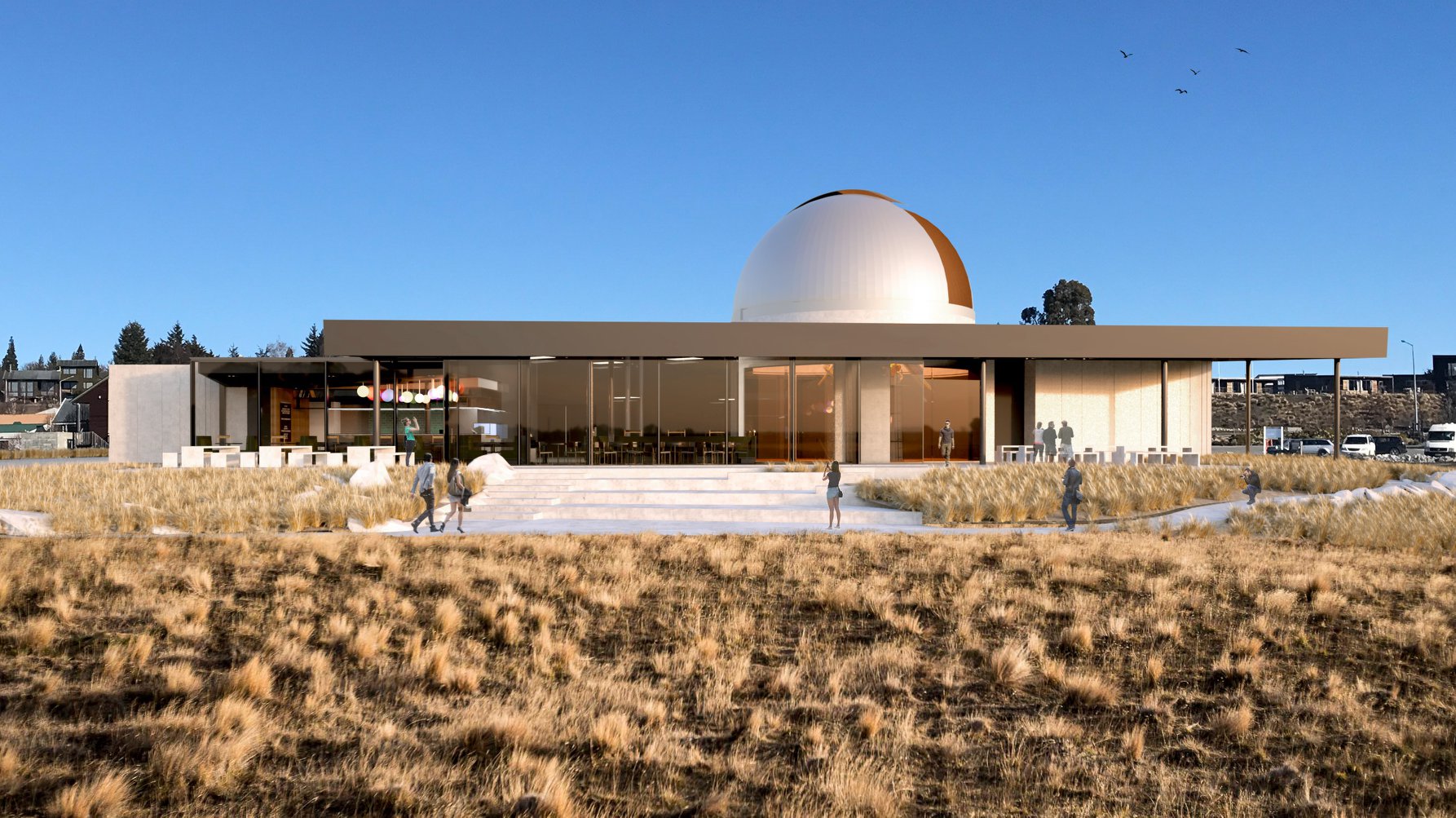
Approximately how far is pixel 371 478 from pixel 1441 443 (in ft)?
A: 144

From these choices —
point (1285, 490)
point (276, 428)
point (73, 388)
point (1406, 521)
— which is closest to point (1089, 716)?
point (1406, 521)

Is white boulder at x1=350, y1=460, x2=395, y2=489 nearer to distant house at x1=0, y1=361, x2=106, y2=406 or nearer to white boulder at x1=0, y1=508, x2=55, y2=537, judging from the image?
white boulder at x1=0, y1=508, x2=55, y2=537

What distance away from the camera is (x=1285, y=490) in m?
18.2

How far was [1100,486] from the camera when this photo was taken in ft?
55.7

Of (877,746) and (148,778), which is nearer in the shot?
(148,778)

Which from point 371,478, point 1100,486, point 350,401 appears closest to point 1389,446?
point 1100,486

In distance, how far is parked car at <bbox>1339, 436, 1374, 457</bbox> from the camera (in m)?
38.2

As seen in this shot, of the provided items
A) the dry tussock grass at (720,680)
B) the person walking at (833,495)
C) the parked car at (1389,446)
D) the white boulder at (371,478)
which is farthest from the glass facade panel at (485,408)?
the parked car at (1389,446)

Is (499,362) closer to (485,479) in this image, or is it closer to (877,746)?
(485,479)

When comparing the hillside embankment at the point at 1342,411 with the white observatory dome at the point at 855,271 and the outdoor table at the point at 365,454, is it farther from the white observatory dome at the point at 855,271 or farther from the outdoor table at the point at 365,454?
the outdoor table at the point at 365,454

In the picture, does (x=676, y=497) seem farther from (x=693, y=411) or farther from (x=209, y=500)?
(x=209, y=500)

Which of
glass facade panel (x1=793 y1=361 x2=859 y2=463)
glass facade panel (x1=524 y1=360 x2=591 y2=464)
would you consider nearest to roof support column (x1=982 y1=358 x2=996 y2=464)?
glass facade panel (x1=793 y1=361 x2=859 y2=463)

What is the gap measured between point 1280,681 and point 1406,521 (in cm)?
803

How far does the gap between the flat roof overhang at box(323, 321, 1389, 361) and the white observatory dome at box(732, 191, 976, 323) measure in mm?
3907
